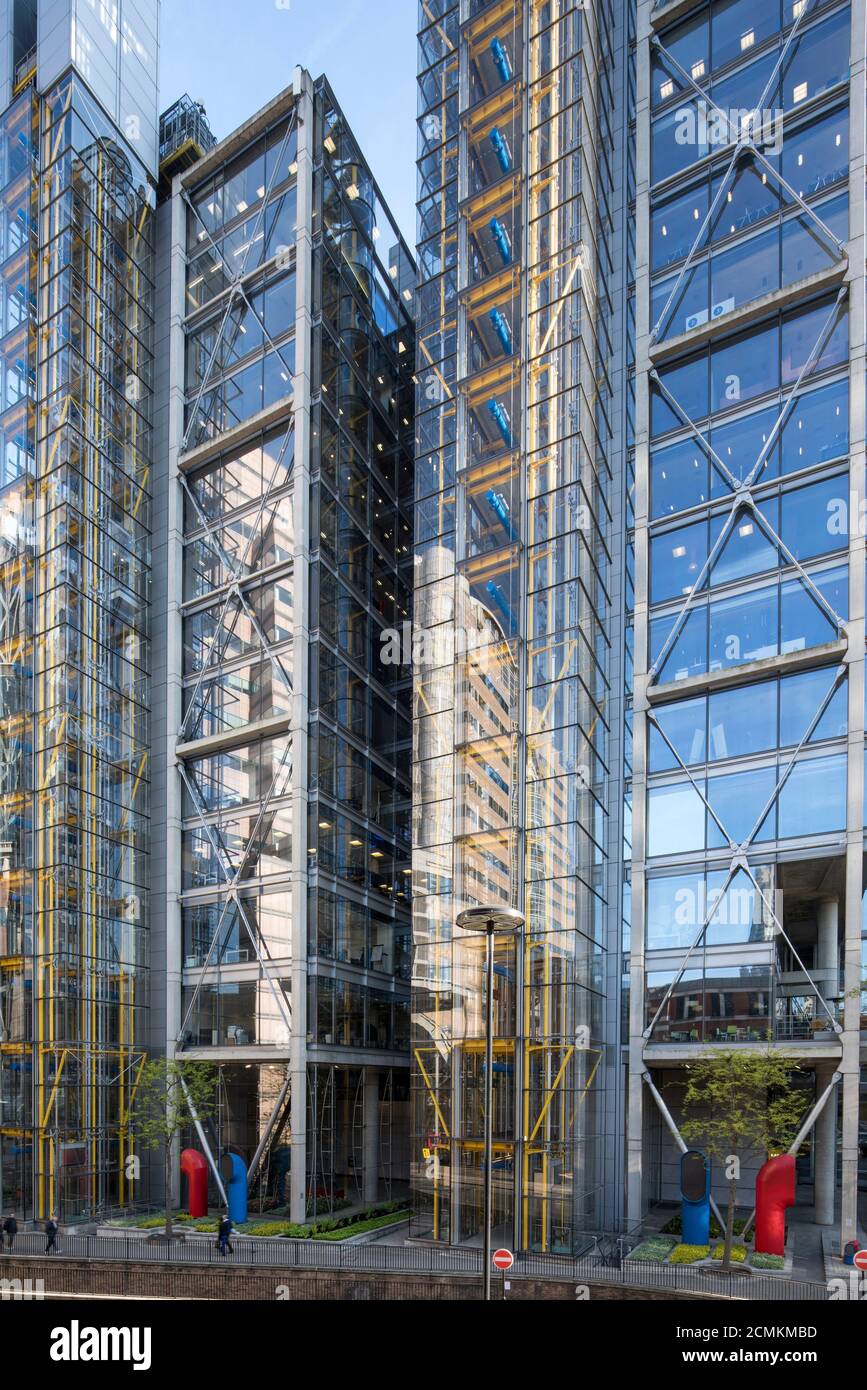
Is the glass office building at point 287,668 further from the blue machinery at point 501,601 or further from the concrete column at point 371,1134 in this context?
the blue machinery at point 501,601

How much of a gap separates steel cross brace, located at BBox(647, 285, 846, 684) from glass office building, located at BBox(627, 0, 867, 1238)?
71 millimetres

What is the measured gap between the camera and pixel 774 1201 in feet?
78.6

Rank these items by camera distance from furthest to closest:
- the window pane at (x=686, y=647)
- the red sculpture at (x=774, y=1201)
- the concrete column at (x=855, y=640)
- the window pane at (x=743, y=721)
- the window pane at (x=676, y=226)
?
the window pane at (x=676, y=226), the window pane at (x=686, y=647), the window pane at (x=743, y=721), the concrete column at (x=855, y=640), the red sculpture at (x=774, y=1201)

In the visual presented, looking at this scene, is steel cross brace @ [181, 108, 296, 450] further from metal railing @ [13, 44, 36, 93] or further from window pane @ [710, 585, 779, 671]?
window pane @ [710, 585, 779, 671]

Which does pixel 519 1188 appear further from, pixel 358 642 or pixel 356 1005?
pixel 358 642

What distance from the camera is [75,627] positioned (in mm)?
37312

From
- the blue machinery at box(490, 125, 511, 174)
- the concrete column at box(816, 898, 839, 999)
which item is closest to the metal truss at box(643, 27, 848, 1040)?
the concrete column at box(816, 898, 839, 999)

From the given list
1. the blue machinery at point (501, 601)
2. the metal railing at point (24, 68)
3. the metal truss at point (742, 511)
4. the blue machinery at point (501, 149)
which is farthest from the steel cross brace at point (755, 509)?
the metal railing at point (24, 68)

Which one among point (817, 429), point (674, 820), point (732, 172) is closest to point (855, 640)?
point (817, 429)

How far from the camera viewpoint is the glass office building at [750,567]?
2722 cm

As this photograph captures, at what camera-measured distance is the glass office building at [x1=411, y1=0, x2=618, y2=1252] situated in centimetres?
2769

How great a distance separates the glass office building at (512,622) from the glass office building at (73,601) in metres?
12.6
